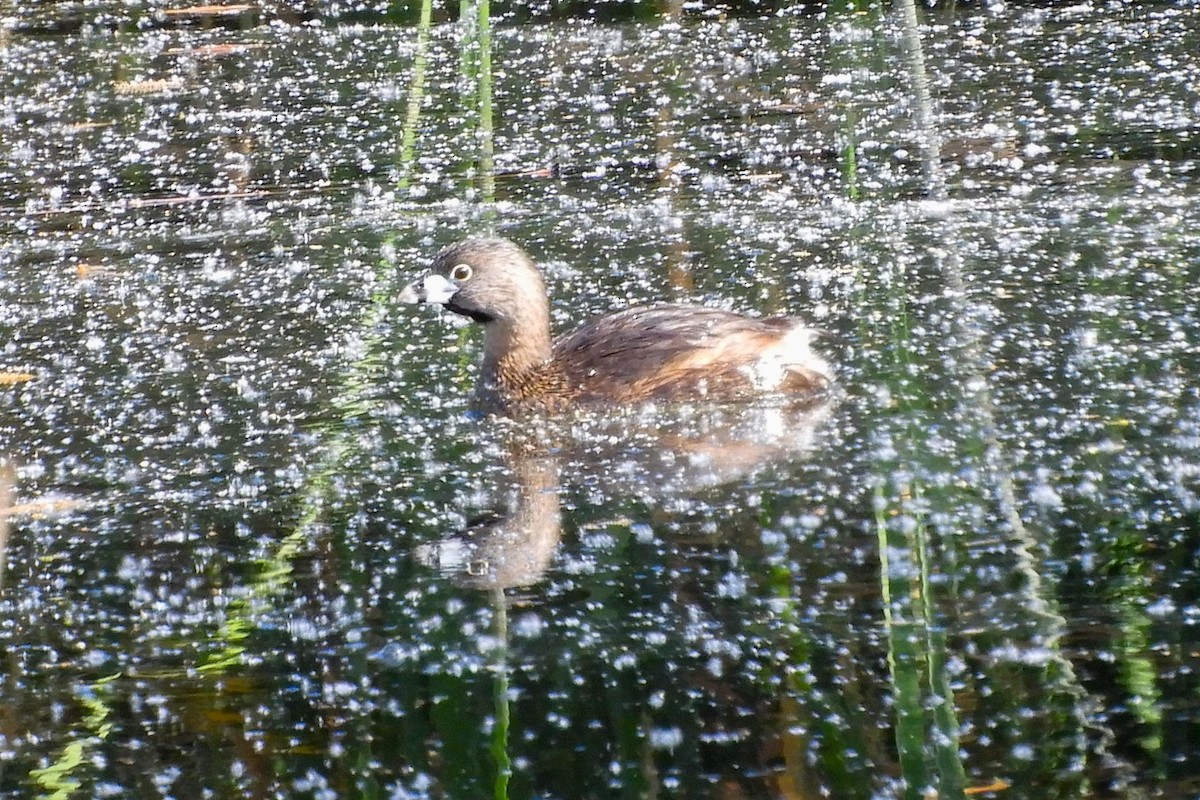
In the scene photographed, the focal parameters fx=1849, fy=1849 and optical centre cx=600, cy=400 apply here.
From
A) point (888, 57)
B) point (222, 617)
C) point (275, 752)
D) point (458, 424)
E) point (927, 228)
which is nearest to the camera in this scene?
point (275, 752)

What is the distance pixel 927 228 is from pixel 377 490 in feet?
9.88

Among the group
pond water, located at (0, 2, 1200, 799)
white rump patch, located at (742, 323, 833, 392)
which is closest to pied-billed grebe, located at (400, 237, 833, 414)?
white rump patch, located at (742, 323, 833, 392)

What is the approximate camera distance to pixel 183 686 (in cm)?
370

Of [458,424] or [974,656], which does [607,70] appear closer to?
[458,424]

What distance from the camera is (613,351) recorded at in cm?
572

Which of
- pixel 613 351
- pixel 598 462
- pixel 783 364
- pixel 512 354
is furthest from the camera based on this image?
pixel 512 354

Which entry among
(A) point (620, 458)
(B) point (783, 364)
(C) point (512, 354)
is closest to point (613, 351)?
(C) point (512, 354)

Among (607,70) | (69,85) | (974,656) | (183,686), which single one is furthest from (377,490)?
(69,85)

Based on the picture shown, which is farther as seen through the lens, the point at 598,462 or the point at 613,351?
the point at 613,351

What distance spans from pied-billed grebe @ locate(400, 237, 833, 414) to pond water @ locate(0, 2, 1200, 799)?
0.48 feet

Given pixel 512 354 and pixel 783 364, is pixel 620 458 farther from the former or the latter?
pixel 512 354

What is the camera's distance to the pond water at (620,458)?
3410 millimetres

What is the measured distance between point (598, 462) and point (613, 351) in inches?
28.7

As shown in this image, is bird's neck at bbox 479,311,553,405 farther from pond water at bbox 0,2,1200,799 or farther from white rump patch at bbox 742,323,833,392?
white rump patch at bbox 742,323,833,392
